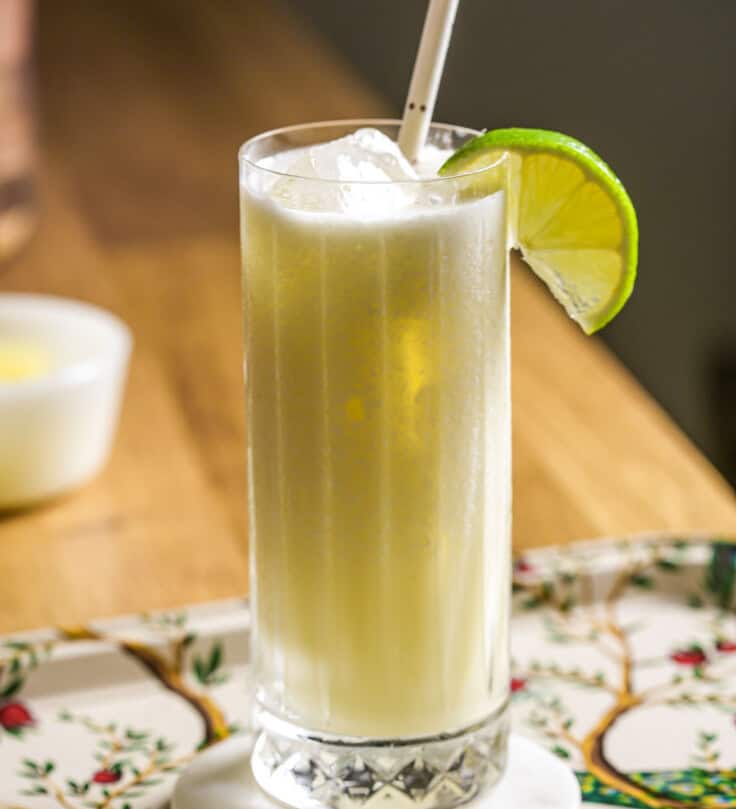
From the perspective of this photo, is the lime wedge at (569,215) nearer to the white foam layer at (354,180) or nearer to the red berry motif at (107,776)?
the white foam layer at (354,180)

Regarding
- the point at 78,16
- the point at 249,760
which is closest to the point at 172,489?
the point at 249,760

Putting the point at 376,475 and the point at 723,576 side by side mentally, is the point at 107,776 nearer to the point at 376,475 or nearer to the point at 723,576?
the point at 376,475

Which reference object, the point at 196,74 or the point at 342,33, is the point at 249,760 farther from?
the point at 342,33

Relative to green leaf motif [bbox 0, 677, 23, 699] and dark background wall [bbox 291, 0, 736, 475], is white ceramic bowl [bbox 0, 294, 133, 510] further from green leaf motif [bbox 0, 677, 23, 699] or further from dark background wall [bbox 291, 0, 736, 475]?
dark background wall [bbox 291, 0, 736, 475]

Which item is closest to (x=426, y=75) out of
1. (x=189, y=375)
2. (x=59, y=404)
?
(x=59, y=404)

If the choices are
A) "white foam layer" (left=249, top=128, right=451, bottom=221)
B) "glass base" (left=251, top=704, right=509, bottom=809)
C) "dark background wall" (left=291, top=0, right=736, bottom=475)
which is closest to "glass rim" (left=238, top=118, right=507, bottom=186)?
"white foam layer" (left=249, top=128, right=451, bottom=221)
